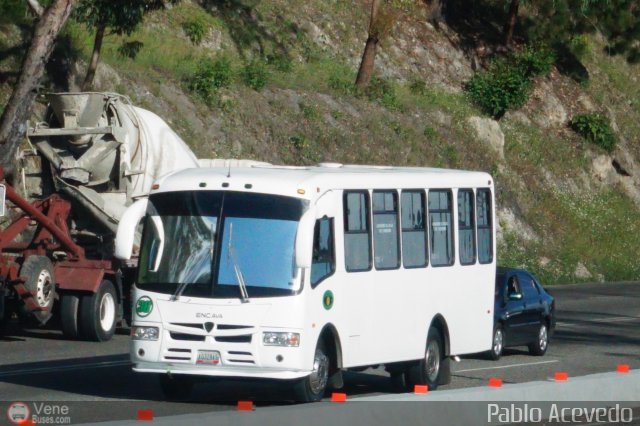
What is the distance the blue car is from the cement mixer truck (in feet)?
20.2

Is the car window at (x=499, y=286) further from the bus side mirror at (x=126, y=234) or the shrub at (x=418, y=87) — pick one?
the shrub at (x=418, y=87)

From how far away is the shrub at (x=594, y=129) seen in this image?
5450cm

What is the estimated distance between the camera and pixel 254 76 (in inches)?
1666

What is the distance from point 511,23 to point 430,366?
1593 inches

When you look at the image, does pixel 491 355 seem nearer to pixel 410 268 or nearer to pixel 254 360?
pixel 410 268

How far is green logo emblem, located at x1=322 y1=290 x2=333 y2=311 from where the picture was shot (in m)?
13.8

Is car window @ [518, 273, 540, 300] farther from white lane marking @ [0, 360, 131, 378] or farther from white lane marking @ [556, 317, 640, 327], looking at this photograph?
white lane marking @ [0, 360, 131, 378]

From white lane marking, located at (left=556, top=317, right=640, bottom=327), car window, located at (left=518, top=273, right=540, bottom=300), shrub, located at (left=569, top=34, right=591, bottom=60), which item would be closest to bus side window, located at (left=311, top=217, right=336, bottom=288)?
car window, located at (left=518, top=273, right=540, bottom=300)

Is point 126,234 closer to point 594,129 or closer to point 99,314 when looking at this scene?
point 99,314

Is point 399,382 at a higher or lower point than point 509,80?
lower

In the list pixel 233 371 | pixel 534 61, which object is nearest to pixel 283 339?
pixel 233 371

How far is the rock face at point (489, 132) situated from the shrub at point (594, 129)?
6846 mm

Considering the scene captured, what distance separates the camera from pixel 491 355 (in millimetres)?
20969

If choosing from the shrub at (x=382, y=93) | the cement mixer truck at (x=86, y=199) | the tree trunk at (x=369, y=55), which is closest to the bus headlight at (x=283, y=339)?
the cement mixer truck at (x=86, y=199)
